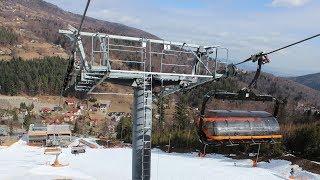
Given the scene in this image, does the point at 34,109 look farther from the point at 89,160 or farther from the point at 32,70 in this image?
the point at 89,160

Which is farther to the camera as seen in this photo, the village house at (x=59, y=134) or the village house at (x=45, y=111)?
the village house at (x=45, y=111)

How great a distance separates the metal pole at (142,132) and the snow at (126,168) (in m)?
17.1

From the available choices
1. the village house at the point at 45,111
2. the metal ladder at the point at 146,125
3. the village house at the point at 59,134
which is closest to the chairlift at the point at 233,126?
the metal ladder at the point at 146,125

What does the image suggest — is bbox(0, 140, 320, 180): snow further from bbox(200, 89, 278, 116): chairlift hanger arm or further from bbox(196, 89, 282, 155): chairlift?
bbox(200, 89, 278, 116): chairlift hanger arm

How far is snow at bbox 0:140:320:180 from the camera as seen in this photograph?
3253cm

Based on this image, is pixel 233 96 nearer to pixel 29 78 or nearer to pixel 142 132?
pixel 142 132

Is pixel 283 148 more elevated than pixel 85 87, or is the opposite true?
pixel 85 87

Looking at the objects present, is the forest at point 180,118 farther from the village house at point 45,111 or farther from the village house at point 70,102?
the village house at point 45,111

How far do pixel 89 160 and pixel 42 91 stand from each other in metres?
152

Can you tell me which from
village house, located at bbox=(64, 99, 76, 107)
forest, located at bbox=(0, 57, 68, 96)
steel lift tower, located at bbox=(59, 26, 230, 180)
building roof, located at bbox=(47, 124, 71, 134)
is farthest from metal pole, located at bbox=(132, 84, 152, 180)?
forest, located at bbox=(0, 57, 68, 96)

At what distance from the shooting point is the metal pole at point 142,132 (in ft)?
48.5

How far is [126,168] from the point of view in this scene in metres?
36.0

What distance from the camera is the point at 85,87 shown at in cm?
1622

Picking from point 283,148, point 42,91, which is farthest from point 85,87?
point 42,91
